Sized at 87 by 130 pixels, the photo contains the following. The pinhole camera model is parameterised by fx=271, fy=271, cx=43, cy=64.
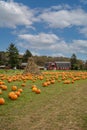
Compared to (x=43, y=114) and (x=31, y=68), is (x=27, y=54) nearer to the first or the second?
(x=31, y=68)

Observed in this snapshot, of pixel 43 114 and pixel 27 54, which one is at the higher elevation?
pixel 27 54

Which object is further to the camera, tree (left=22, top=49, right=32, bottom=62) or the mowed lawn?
tree (left=22, top=49, right=32, bottom=62)

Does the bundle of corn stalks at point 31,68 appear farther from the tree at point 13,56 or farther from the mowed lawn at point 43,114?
the tree at point 13,56

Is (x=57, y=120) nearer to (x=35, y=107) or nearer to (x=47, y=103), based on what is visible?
(x=35, y=107)

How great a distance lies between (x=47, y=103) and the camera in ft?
31.8

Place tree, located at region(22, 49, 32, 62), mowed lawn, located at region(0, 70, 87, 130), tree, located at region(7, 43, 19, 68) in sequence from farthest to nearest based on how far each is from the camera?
tree, located at region(22, 49, 32, 62) → tree, located at region(7, 43, 19, 68) → mowed lawn, located at region(0, 70, 87, 130)

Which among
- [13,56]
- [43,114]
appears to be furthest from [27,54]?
[43,114]

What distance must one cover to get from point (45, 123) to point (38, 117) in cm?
65

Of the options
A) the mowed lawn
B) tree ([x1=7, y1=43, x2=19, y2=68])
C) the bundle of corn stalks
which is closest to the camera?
the mowed lawn

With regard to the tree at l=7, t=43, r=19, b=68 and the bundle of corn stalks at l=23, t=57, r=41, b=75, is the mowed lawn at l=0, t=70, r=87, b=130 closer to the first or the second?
the bundle of corn stalks at l=23, t=57, r=41, b=75

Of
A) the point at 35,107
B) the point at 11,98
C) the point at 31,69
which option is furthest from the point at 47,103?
the point at 31,69

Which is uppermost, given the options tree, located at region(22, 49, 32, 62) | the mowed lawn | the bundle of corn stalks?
tree, located at region(22, 49, 32, 62)

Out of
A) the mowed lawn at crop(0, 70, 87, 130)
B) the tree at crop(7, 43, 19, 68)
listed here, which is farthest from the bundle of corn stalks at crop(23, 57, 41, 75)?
the tree at crop(7, 43, 19, 68)

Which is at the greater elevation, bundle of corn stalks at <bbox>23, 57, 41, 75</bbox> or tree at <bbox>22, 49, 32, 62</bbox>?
tree at <bbox>22, 49, 32, 62</bbox>
